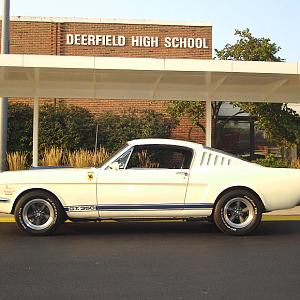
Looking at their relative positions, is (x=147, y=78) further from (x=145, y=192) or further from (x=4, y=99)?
(x=145, y=192)

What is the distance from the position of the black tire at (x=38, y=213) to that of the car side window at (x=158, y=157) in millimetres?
1312

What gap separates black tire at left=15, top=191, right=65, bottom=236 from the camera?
6.00 meters

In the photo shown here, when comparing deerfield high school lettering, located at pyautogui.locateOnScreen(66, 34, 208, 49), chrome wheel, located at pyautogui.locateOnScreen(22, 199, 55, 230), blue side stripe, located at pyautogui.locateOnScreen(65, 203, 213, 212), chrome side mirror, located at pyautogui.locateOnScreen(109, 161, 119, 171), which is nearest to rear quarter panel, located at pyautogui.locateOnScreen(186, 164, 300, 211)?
blue side stripe, located at pyautogui.locateOnScreen(65, 203, 213, 212)

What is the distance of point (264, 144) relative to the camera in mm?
18625

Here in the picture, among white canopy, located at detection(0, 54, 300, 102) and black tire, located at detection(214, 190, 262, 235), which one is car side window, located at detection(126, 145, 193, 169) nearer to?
black tire, located at detection(214, 190, 262, 235)

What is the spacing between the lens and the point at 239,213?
20.4 feet

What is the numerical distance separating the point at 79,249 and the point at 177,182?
71.1 inches

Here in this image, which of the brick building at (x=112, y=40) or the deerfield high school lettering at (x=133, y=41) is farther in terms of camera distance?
the deerfield high school lettering at (x=133, y=41)

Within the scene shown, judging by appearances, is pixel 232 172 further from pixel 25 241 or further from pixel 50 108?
→ pixel 50 108

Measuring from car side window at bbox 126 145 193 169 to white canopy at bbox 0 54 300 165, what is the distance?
3.51 meters

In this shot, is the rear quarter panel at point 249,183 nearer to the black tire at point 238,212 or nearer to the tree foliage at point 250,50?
the black tire at point 238,212

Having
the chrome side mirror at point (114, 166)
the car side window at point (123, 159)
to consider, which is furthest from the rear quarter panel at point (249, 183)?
the chrome side mirror at point (114, 166)

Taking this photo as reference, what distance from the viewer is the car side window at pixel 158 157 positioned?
246 inches

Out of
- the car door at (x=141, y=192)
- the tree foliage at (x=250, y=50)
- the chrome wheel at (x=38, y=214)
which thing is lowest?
the chrome wheel at (x=38, y=214)
